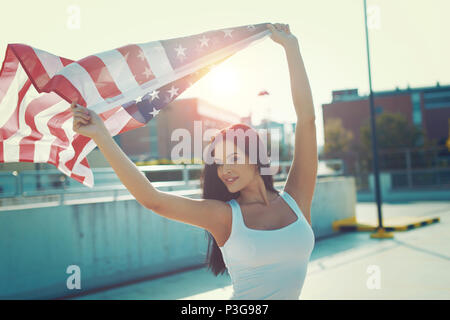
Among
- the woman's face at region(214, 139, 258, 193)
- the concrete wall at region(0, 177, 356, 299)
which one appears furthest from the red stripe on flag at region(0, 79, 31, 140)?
the concrete wall at region(0, 177, 356, 299)

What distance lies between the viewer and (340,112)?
203ft

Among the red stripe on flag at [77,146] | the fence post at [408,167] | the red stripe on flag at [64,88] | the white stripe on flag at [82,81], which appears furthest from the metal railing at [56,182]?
the fence post at [408,167]

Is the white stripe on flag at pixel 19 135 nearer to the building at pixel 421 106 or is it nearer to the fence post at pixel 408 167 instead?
the fence post at pixel 408 167

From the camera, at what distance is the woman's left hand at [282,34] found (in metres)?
2.62

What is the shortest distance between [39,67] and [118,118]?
0.50 m

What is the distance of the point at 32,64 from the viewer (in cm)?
263

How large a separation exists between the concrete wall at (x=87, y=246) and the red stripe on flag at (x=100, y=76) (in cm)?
449

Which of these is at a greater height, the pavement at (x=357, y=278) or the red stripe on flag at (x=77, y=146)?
the red stripe on flag at (x=77, y=146)

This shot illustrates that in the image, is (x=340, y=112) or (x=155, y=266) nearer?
(x=155, y=266)

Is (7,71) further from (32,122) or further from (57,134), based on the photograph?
(57,134)

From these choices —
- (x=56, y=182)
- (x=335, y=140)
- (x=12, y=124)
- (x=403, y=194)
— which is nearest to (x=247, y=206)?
(x=12, y=124)

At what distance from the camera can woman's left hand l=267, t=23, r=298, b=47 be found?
2.62m
